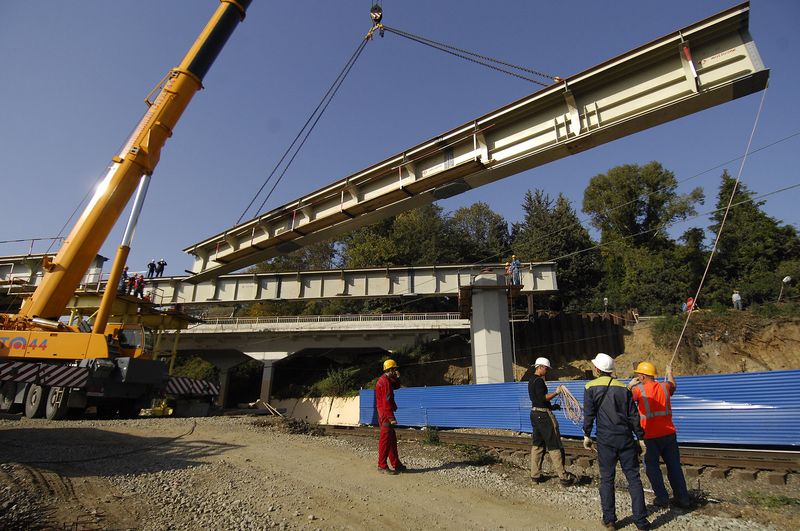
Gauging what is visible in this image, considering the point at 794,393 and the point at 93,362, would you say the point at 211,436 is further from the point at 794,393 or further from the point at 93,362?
the point at 794,393

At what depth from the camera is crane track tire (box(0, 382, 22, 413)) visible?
40.8 ft

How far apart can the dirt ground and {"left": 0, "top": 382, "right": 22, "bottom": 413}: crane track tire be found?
7334 millimetres

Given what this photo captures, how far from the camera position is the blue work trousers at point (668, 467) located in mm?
4496

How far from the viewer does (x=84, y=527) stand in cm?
348

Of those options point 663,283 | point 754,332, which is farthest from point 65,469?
point 663,283

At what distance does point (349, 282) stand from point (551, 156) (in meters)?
11.4

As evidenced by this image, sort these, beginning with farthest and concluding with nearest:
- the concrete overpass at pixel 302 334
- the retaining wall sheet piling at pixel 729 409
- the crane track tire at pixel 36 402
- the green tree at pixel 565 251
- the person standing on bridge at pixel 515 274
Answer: the green tree at pixel 565 251 < the concrete overpass at pixel 302 334 < the person standing on bridge at pixel 515 274 < the crane track tire at pixel 36 402 < the retaining wall sheet piling at pixel 729 409

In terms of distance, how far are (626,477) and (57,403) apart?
44.8 ft

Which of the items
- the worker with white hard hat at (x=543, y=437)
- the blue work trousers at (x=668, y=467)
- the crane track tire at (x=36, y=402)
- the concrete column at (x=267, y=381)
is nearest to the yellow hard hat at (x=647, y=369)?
the blue work trousers at (x=668, y=467)

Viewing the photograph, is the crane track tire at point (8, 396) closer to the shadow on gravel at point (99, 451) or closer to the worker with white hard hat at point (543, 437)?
the shadow on gravel at point (99, 451)

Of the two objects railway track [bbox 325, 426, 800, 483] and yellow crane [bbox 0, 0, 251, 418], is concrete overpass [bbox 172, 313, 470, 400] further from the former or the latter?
railway track [bbox 325, 426, 800, 483]

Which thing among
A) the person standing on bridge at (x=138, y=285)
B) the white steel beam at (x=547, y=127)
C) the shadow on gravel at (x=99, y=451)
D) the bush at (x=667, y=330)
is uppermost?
the white steel beam at (x=547, y=127)

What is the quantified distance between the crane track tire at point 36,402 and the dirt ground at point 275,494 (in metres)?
5.81

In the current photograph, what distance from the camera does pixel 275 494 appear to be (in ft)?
15.5
